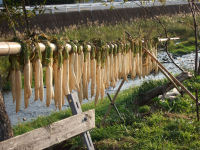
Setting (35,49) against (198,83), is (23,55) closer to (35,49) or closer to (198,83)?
(35,49)

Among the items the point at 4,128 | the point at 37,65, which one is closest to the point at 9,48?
the point at 37,65

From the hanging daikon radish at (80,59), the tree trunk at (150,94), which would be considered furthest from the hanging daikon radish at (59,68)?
the tree trunk at (150,94)

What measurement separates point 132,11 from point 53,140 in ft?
60.9

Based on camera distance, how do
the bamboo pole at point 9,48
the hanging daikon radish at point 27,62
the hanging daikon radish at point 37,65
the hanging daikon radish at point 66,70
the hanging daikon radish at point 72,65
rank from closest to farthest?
1. the bamboo pole at point 9,48
2. the hanging daikon radish at point 27,62
3. the hanging daikon radish at point 37,65
4. the hanging daikon radish at point 66,70
5. the hanging daikon radish at point 72,65

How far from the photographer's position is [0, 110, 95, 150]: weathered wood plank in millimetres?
2693

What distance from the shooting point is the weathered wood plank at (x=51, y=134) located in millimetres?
2693

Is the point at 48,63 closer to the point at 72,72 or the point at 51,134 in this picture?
the point at 72,72

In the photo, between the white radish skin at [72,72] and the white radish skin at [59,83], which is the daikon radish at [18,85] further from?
the white radish skin at [72,72]

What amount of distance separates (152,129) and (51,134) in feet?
9.03

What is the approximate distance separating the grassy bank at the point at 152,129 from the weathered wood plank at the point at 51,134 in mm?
1602

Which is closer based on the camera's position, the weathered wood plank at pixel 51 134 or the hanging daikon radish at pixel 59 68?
the hanging daikon radish at pixel 59 68

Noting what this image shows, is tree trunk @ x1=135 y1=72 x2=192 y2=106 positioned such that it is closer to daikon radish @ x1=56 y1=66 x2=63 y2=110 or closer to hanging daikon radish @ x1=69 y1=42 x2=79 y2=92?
hanging daikon radish @ x1=69 y1=42 x2=79 y2=92

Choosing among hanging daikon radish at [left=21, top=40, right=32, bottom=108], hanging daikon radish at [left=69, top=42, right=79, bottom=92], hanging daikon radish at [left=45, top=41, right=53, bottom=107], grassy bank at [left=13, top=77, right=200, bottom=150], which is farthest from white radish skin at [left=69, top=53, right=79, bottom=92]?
grassy bank at [left=13, top=77, right=200, bottom=150]

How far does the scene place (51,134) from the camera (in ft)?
10.1
